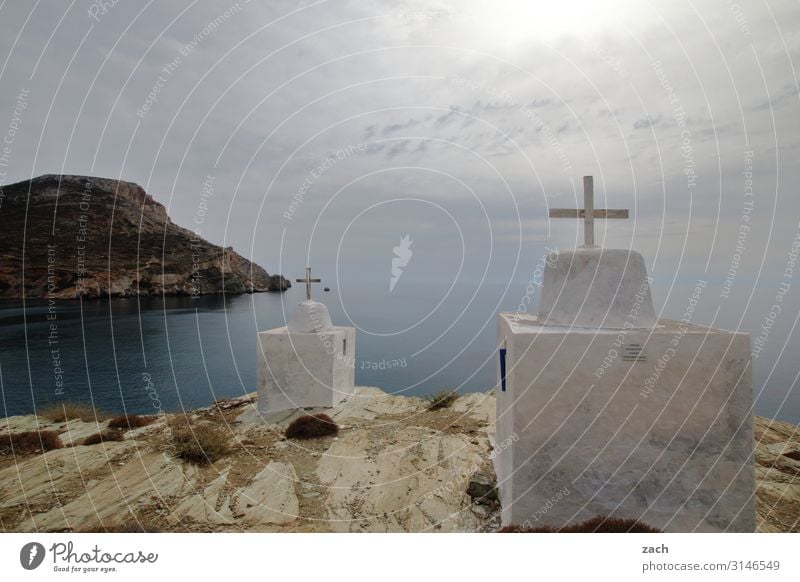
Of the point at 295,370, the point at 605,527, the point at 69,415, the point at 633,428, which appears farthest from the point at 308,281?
the point at 605,527

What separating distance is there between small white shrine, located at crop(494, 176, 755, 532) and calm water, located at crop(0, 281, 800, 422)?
1135mm

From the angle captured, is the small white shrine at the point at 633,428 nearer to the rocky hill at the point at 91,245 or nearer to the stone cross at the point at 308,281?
the stone cross at the point at 308,281

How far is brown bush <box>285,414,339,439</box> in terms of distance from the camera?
1040cm

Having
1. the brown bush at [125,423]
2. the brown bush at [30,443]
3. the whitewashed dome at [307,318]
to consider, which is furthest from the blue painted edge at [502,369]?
the brown bush at [30,443]

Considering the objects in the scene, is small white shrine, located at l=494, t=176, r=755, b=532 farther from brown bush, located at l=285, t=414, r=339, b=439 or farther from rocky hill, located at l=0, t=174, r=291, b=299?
rocky hill, located at l=0, t=174, r=291, b=299

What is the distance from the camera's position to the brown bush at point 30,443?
10.2 meters

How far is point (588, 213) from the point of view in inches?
259

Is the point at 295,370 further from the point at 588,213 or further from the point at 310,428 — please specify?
the point at 588,213

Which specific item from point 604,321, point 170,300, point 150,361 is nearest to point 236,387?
point 150,361

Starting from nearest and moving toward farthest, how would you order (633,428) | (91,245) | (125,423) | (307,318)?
(633,428), (125,423), (307,318), (91,245)

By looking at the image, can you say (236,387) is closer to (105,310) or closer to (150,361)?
(150,361)

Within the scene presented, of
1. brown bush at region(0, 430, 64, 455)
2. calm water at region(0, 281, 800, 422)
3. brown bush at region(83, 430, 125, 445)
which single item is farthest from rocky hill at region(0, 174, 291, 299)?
brown bush at region(83, 430, 125, 445)

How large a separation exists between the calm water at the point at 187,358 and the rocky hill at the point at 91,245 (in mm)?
4319

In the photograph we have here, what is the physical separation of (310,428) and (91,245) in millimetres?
53429
